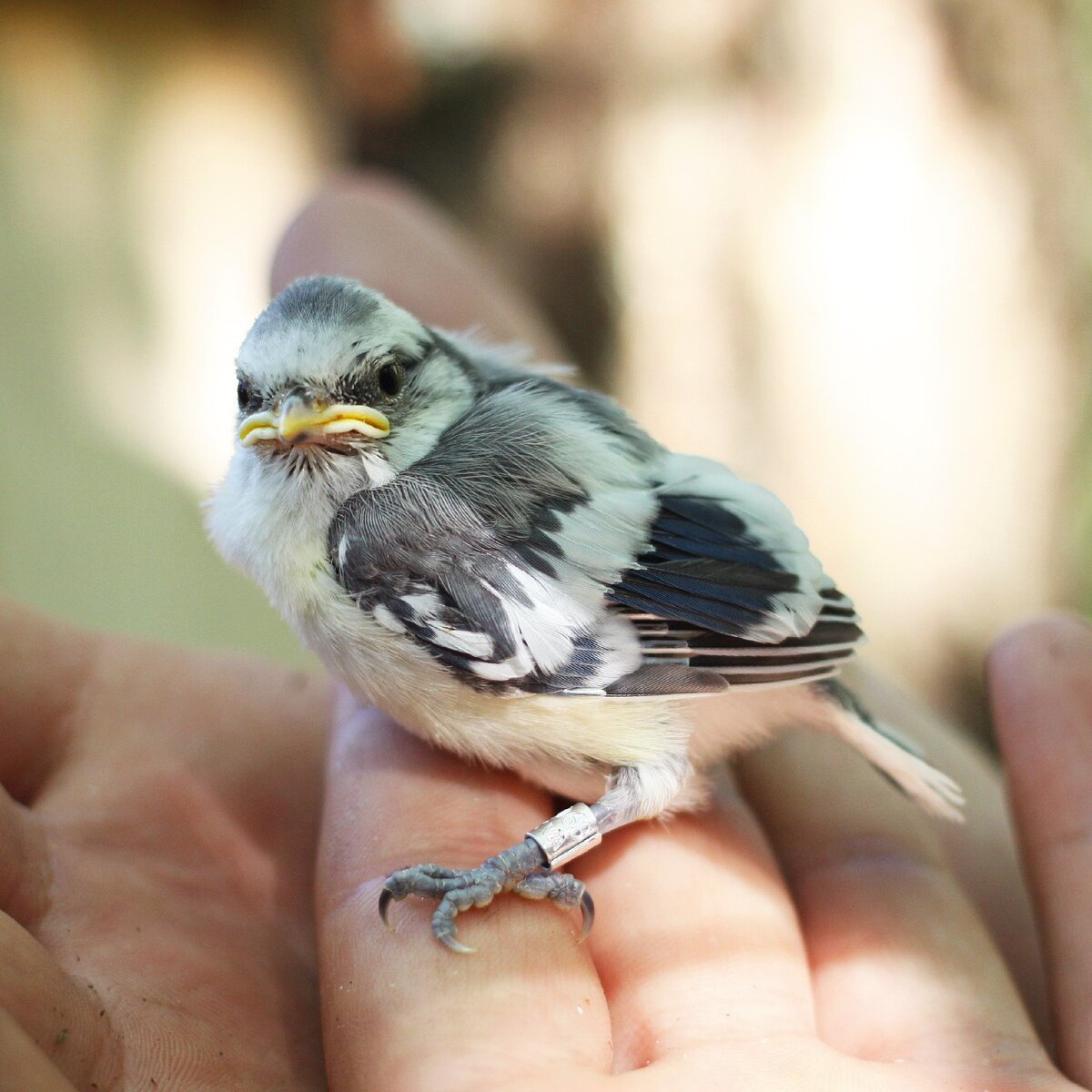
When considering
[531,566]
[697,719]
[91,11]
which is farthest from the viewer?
[91,11]

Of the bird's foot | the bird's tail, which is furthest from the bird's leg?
the bird's tail

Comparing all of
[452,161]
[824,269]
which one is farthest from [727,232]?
[452,161]

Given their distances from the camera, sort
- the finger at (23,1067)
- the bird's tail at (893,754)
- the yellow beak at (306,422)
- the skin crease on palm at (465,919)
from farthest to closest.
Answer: the bird's tail at (893,754) < the yellow beak at (306,422) < the skin crease on palm at (465,919) < the finger at (23,1067)

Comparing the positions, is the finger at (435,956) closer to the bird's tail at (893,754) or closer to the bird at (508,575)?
the bird at (508,575)

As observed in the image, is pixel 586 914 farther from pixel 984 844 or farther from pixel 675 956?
pixel 984 844

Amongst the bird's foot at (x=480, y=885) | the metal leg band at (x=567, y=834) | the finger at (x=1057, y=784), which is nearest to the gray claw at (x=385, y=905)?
the bird's foot at (x=480, y=885)

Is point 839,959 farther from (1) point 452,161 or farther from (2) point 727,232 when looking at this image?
(1) point 452,161

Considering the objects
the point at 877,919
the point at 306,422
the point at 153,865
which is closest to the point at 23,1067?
the point at 153,865
